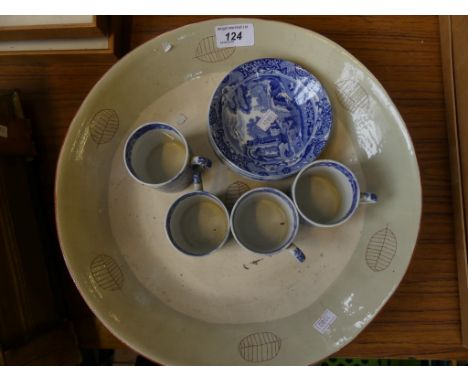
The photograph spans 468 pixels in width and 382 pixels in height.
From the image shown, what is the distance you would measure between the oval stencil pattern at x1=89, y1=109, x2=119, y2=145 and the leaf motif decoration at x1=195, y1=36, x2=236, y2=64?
0.63ft

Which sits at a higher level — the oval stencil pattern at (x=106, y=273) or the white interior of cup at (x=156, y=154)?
the white interior of cup at (x=156, y=154)

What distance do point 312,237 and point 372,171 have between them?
0.16 metres

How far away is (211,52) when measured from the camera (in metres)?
0.67

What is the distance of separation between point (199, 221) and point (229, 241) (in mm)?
64

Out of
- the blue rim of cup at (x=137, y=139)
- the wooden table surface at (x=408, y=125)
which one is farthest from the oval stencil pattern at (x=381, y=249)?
the blue rim of cup at (x=137, y=139)

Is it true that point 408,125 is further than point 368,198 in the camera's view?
Yes

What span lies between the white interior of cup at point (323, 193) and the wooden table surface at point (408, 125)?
0.21 meters

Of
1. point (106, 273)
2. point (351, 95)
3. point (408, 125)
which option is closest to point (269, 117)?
point (351, 95)

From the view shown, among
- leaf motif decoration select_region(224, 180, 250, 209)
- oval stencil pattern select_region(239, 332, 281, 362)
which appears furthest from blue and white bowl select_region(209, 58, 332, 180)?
oval stencil pattern select_region(239, 332, 281, 362)

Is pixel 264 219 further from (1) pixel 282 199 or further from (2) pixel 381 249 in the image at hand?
(2) pixel 381 249

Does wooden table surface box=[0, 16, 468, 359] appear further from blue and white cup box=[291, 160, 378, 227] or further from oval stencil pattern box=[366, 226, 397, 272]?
blue and white cup box=[291, 160, 378, 227]

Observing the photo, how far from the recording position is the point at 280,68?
65 centimetres

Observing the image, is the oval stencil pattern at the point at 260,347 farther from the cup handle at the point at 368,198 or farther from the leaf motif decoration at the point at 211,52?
the leaf motif decoration at the point at 211,52

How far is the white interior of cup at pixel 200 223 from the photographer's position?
0.58m
